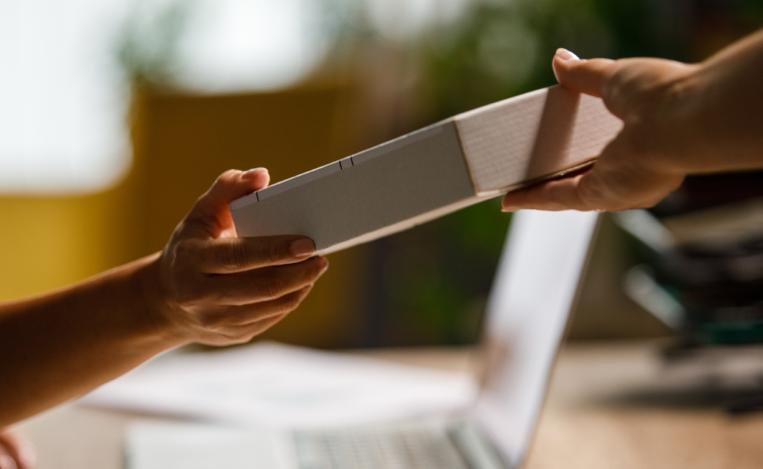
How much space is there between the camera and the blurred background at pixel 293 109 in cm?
206

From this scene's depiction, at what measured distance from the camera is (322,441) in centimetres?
78

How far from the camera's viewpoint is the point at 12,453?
703 mm

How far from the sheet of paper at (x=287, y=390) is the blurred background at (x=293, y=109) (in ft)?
2.14

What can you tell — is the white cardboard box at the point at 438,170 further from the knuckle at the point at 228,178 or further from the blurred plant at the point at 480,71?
the blurred plant at the point at 480,71

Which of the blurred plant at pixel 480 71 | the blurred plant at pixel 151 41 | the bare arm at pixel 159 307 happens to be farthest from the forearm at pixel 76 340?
the blurred plant at pixel 151 41

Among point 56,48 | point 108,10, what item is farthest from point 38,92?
point 108,10

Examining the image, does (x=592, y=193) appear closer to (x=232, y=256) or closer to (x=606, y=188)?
(x=606, y=188)

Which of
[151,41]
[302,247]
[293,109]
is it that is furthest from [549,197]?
[151,41]

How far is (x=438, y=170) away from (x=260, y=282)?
0.13m

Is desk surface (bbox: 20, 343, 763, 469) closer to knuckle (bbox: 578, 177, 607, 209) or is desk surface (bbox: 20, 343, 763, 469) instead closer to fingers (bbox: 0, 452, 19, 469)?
fingers (bbox: 0, 452, 19, 469)

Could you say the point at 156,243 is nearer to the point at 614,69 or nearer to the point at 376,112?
the point at 376,112

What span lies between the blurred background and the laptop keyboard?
850mm

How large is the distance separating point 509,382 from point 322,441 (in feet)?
0.50

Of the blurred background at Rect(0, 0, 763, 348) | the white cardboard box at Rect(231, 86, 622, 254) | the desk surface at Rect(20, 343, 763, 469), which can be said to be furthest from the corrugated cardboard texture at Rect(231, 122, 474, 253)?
the blurred background at Rect(0, 0, 763, 348)
